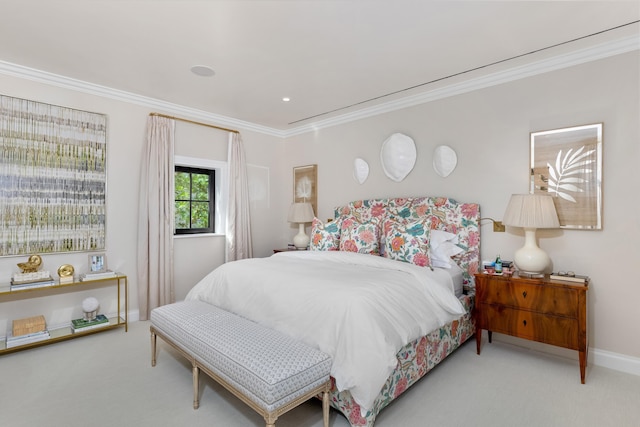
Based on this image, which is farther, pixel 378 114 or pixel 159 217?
pixel 378 114

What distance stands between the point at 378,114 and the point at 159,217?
9.44 feet

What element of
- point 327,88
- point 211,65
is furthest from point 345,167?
Result: point 211,65

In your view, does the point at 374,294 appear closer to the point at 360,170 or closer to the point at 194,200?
the point at 360,170

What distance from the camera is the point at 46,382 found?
91.5 inches

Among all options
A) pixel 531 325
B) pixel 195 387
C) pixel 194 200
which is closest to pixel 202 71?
pixel 194 200

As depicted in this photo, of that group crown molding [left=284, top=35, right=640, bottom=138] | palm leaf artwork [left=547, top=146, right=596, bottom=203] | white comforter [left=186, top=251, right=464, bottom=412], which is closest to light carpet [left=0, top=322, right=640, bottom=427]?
white comforter [left=186, top=251, right=464, bottom=412]

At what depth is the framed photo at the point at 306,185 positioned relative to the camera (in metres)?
4.76

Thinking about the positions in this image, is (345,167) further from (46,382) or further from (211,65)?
(46,382)

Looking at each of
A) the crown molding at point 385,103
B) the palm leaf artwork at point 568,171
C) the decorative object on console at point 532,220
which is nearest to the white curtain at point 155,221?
the crown molding at point 385,103

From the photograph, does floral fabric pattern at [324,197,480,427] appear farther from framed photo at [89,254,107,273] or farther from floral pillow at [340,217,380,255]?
framed photo at [89,254,107,273]

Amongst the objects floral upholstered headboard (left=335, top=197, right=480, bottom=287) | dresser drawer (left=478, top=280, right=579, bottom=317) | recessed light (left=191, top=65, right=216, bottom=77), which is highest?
recessed light (left=191, top=65, right=216, bottom=77)

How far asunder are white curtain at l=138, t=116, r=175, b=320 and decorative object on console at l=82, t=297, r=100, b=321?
0.46 metres

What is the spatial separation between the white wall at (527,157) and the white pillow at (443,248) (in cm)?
29

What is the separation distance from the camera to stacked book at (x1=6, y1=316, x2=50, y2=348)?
2799 millimetres
